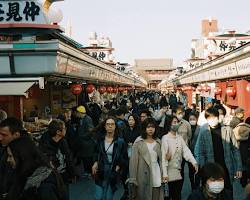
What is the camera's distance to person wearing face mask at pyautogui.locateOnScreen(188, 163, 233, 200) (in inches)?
145

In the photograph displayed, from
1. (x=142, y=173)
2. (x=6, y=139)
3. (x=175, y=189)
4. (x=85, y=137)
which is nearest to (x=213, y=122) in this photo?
(x=175, y=189)

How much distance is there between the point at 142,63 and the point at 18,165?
14425 centimetres

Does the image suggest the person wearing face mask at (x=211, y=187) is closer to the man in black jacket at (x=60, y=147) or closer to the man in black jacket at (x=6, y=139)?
the man in black jacket at (x=6, y=139)

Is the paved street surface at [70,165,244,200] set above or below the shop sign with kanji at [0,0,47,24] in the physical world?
below

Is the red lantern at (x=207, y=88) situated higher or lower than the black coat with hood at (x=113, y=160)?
higher

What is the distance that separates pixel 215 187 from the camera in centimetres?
369

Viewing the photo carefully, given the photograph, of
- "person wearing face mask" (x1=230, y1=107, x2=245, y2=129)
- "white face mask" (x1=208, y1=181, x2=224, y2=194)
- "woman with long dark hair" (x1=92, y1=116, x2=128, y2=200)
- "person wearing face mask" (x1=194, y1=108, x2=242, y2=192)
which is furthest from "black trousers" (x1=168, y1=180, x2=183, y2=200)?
"white face mask" (x1=208, y1=181, x2=224, y2=194)

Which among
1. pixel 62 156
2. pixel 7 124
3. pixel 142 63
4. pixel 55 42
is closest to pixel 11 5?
pixel 55 42

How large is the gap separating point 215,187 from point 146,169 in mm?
2398

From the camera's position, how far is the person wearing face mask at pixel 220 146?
640cm

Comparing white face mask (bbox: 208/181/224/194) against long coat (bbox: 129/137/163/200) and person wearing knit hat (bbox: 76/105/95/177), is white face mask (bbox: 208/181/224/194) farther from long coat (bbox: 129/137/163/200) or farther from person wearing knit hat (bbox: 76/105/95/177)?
person wearing knit hat (bbox: 76/105/95/177)

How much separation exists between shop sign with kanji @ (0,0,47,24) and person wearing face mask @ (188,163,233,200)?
151 inches

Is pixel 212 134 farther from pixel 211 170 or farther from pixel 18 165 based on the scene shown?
pixel 18 165

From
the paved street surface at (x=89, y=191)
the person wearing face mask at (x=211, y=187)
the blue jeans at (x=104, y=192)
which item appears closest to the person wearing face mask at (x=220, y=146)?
the blue jeans at (x=104, y=192)
